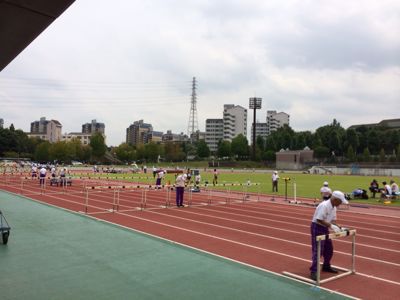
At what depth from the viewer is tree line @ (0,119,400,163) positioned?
100125 millimetres

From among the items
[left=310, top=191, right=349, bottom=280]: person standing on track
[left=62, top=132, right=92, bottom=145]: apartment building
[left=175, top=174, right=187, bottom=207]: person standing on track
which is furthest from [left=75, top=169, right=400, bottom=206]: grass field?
[left=62, top=132, right=92, bottom=145]: apartment building

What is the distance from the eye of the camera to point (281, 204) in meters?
20.7

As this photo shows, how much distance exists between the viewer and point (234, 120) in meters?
173

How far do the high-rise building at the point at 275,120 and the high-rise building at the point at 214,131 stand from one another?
26471 millimetres

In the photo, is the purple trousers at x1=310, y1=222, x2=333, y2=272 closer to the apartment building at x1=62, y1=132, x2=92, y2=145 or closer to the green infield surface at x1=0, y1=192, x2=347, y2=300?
the green infield surface at x1=0, y1=192, x2=347, y2=300

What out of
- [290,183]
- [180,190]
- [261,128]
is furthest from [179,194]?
[261,128]

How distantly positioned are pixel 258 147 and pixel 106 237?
113765mm

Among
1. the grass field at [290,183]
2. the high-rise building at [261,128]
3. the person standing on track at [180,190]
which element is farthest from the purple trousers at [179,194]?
the high-rise building at [261,128]

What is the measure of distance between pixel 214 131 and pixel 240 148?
184 ft

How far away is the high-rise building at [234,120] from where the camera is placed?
559 ft

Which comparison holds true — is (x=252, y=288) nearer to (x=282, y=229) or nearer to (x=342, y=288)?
(x=342, y=288)

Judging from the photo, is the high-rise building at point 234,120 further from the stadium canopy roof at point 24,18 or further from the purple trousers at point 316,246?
the stadium canopy roof at point 24,18

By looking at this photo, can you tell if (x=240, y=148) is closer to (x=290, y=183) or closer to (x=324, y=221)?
(x=290, y=183)

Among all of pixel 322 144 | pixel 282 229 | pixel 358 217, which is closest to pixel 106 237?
pixel 282 229
